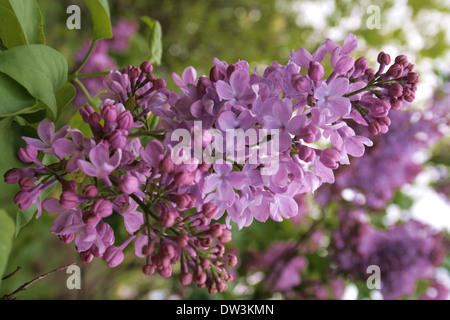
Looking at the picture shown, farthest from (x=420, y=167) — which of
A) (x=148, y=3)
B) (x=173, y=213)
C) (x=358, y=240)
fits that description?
(x=148, y=3)

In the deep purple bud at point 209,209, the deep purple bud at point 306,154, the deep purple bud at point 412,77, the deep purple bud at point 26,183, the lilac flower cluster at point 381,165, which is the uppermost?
the deep purple bud at point 412,77

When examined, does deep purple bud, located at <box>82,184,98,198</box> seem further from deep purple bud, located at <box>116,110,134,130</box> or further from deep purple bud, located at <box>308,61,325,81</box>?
deep purple bud, located at <box>308,61,325,81</box>

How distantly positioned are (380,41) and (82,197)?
1953 millimetres

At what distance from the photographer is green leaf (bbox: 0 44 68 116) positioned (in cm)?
46

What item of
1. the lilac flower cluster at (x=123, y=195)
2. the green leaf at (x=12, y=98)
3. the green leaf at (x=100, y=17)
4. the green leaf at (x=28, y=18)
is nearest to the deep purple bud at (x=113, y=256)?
the lilac flower cluster at (x=123, y=195)

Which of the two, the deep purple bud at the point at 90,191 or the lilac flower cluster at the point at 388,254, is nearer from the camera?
the deep purple bud at the point at 90,191

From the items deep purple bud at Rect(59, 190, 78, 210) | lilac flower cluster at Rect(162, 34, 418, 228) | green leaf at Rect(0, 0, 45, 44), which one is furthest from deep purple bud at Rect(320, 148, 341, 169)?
green leaf at Rect(0, 0, 45, 44)

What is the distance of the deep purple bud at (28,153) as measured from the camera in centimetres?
49

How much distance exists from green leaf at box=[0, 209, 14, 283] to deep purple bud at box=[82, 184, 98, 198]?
0.19 metres

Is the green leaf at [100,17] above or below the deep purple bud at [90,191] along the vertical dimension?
above

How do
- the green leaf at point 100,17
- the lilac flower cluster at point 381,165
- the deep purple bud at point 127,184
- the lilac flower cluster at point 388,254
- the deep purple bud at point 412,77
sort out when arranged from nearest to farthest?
the deep purple bud at point 127,184
the deep purple bud at point 412,77
the green leaf at point 100,17
the lilac flower cluster at point 388,254
the lilac flower cluster at point 381,165

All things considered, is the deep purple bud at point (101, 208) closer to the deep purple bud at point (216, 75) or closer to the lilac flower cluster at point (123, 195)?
the lilac flower cluster at point (123, 195)

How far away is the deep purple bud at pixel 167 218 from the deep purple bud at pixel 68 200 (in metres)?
0.10

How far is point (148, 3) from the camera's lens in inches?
91.7
